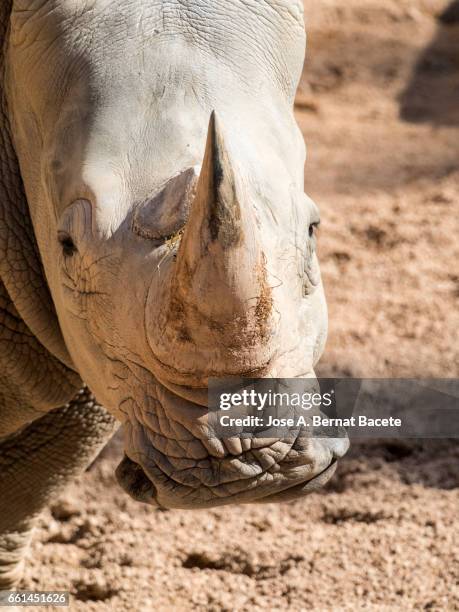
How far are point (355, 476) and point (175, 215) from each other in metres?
2.70

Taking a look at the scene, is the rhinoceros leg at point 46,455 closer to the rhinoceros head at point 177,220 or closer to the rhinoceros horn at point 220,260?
the rhinoceros head at point 177,220

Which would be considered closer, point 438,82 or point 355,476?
point 355,476

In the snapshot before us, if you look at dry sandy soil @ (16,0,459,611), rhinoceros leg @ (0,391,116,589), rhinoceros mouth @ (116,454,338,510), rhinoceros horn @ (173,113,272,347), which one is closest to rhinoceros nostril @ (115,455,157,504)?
rhinoceros mouth @ (116,454,338,510)

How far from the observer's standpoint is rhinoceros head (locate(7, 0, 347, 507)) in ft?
7.43

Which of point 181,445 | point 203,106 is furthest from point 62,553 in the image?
point 203,106

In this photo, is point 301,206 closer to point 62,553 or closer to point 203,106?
point 203,106

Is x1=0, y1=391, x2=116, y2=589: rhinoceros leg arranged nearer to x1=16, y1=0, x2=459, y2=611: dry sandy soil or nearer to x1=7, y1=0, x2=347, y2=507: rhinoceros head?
x1=16, y1=0, x2=459, y2=611: dry sandy soil

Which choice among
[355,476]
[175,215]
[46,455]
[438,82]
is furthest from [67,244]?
[438,82]

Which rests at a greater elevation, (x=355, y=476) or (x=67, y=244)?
(x=67, y=244)

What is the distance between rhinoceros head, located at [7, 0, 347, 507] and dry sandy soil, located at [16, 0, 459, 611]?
1.58 m

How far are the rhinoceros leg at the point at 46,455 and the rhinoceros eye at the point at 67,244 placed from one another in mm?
1148

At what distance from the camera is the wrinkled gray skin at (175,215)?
89.4 inches

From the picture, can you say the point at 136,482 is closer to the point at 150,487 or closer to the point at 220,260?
the point at 150,487

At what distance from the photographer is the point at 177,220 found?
2.37 metres
